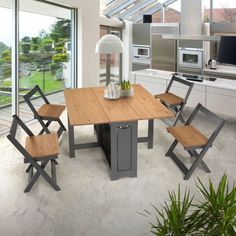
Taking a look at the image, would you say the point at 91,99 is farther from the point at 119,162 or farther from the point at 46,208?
the point at 46,208

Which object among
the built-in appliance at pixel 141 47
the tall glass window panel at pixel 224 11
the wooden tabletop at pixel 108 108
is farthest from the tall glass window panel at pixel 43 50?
the tall glass window panel at pixel 224 11

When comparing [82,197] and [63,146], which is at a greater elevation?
[63,146]

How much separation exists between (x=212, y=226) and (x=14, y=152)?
324 centimetres

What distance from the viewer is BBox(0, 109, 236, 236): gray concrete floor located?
2.77 meters

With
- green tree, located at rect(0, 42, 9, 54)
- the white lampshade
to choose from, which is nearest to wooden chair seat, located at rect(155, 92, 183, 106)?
the white lampshade

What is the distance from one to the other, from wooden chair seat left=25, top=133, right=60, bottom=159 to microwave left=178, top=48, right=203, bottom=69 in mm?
4303

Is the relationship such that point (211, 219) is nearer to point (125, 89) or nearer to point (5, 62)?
point (125, 89)

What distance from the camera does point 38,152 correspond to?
3.29 metres

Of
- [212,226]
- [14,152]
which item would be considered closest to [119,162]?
[14,152]

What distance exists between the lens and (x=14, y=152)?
431cm

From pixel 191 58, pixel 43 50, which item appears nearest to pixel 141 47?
pixel 191 58

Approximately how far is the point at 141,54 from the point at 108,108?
15.3 ft

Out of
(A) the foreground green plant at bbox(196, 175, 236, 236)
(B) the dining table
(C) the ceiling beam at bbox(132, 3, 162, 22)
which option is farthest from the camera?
(C) the ceiling beam at bbox(132, 3, 162, 22)

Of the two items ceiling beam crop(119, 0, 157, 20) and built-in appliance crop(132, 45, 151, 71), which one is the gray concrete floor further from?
ceiling beam crop(119, 0, 157, 20)
